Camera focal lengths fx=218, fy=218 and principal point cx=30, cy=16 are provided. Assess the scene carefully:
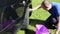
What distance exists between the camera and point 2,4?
2553mm

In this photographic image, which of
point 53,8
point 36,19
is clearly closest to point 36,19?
point 36,19

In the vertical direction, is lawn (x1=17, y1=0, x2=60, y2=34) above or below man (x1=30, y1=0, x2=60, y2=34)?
below

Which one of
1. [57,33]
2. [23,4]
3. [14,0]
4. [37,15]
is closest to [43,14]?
[37,15]

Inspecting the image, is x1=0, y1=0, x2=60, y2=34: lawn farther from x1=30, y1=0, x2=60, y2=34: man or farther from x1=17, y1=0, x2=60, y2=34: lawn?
x1=30, y1=0, x2=60, y2=34: man

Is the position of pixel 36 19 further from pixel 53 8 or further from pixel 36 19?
pixel 53 8

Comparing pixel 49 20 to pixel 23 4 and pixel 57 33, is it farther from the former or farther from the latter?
pixel 23 4

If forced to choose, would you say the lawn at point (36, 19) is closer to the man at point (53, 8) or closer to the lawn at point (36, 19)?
the lawn at point (36, 19)

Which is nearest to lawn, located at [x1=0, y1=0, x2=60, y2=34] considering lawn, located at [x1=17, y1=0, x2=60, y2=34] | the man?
lawn, located at [x1=17, y1=0, x2=60, y2=34]

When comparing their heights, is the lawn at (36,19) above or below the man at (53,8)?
below

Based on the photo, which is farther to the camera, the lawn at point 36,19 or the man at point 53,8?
the lawn at point 36,19

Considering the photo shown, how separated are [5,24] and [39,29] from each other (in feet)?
2.28

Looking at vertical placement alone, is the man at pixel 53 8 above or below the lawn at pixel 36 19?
above

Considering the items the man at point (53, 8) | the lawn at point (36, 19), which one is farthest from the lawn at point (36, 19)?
the man at point (53, 8)

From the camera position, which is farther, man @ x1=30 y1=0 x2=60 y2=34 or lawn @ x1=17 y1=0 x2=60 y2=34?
lawn @ x1=17 y1=0 x2=60 y2=34
